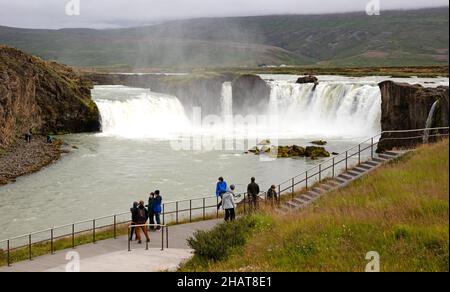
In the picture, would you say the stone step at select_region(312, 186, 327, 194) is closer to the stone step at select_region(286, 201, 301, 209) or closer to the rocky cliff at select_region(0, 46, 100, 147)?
the stone step at select_region(286, 201, 301, 209)

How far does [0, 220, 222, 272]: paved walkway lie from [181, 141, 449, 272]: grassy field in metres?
1.58

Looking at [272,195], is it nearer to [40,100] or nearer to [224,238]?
[224,238]

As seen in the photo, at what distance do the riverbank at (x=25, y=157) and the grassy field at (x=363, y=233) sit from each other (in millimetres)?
25979

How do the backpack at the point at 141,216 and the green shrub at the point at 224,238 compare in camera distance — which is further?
the backpack at the point at 141,216

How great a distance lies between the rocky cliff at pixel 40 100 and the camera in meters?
52.4

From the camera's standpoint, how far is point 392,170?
1709cm

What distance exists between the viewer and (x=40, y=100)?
62938 mm

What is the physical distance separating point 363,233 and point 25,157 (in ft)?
121

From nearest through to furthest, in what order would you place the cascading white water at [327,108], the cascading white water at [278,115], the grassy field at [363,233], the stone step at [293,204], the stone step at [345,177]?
the grassy field at [363,233] < the stone step at [293,204] < the stone step at [345,177] < the cascading white water at [327,108] < the cascading white water at [278,115]

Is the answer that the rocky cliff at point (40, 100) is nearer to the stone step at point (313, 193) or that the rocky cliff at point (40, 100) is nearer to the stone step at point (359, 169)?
the stone step at point (313, 193)

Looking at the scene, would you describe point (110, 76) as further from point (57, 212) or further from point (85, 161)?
point (57, 212)

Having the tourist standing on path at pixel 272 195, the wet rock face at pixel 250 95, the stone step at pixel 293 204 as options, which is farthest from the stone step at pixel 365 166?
the wet rock face at pixel 250 95

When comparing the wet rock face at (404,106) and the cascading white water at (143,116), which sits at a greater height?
the wet rock face at (404,106)
